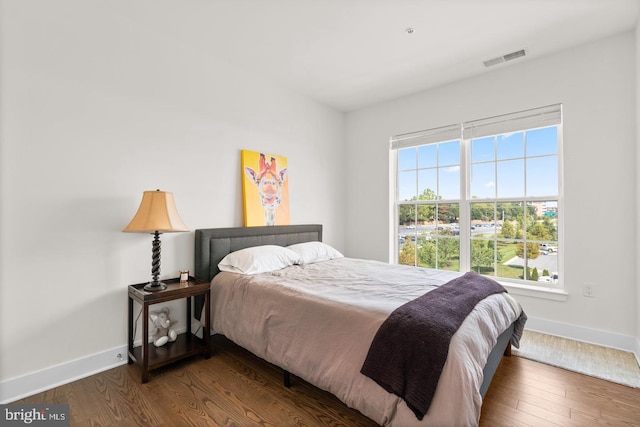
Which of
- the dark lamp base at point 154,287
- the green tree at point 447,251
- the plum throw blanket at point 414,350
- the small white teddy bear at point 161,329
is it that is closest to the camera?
the plum throw blanket at point 414,350

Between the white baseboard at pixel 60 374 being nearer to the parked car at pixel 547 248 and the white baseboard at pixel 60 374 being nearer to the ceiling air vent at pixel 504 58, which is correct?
the parked car at pixel 547 248

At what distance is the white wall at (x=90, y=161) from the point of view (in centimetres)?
191

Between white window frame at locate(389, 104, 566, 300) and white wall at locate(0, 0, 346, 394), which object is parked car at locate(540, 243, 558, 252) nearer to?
white window frame at locate(389, 104, 566, 300)

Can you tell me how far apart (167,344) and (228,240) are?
39.4 inches

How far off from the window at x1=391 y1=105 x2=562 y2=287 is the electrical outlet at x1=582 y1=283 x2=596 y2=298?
0.74 feet

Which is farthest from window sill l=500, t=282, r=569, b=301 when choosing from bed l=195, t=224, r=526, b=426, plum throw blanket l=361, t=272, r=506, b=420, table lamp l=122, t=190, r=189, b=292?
table lamp l=122, t=190, r=189, b=292

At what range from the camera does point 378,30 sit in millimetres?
2520

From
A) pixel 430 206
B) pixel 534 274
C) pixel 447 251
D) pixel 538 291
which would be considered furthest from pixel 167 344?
pixel 534 274

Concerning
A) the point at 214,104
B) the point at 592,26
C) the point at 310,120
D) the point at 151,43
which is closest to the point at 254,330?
the point at 214,104

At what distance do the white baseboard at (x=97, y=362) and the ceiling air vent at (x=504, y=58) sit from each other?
260 cm

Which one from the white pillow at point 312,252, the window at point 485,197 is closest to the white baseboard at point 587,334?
the window at point 485,197

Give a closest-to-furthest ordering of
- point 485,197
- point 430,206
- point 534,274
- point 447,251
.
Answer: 1. point 534,274
2. point 485,197
3. point 447,251
4. point 430,206

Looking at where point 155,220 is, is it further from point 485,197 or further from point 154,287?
point 485,197

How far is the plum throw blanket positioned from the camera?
1355 millimetres
